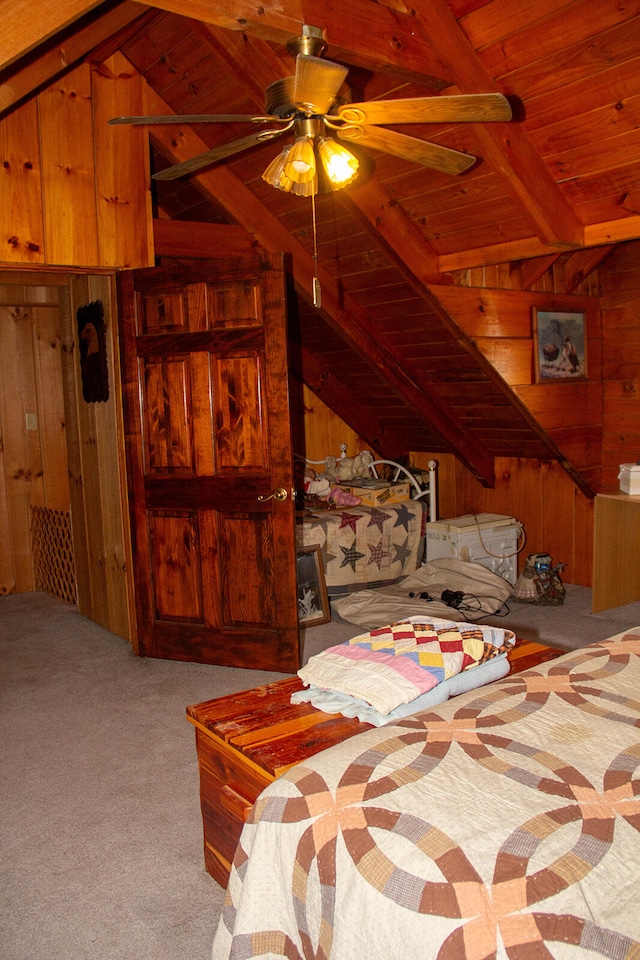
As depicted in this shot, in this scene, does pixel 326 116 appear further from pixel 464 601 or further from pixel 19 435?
pixel 19 435

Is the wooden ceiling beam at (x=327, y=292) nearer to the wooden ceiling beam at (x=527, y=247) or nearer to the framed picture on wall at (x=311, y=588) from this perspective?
the wooden ceiling beam at (x=527, y=247)

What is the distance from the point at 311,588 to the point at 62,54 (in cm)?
280

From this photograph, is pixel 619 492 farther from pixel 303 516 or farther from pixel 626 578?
pixel 303 516

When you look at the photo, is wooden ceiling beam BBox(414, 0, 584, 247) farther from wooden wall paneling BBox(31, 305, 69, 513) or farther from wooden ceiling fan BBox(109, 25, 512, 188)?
wooden wall paneling BBox(31, 305, 69, 513)

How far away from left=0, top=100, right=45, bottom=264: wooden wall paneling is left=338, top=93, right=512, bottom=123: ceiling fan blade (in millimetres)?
1861

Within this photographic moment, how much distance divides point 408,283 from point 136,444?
1592 millimetres

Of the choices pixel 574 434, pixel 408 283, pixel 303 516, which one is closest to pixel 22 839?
pixel 303 516

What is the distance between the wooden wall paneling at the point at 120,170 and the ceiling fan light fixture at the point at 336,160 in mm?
1656

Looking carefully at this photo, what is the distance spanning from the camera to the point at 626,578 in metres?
4.39

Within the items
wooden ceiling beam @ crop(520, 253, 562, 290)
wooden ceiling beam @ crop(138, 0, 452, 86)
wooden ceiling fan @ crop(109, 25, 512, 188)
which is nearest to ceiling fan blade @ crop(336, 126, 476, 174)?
wooden ceiling fan @ crop(109, 25, 512, 188)

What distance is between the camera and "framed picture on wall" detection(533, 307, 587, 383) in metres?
4.29

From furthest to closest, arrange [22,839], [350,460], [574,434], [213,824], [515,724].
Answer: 1. [350,460]
2. [574,434]
3. [22,839]
4. [213,824]
5. [515,724]

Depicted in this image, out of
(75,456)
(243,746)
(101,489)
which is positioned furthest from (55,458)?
(243,746)

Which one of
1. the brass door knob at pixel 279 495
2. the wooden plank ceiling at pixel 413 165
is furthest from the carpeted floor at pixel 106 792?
the wooden plank ceiling at pixel 413 165
